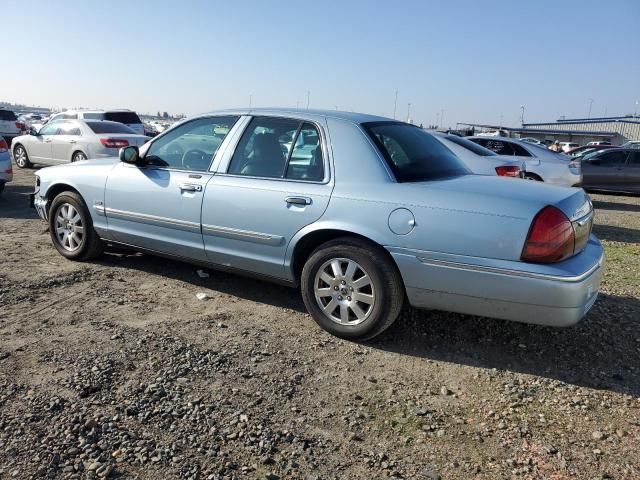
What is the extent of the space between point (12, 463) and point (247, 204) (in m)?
2.29

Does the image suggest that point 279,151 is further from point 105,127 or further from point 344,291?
point 105,127

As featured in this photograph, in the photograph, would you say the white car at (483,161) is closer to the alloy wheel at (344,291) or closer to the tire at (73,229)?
the alloy wheel at (344,291)

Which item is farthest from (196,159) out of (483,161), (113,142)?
(113,142)

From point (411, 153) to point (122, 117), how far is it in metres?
18.5

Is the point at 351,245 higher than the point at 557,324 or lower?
higher

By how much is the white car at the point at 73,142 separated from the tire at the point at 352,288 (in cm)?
951

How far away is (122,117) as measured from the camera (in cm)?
2014

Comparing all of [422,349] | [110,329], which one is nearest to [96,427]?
[110,329]

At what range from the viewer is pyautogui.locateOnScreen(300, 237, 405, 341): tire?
3.58m

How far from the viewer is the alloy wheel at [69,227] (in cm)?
531

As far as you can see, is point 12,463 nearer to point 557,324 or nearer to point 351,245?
point 351,245

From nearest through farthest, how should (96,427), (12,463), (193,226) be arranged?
(12,463) → (96,427) → (193,226)

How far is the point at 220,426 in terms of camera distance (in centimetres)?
272

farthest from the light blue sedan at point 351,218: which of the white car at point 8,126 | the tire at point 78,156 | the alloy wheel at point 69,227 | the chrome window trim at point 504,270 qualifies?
the white car at point 8,126
